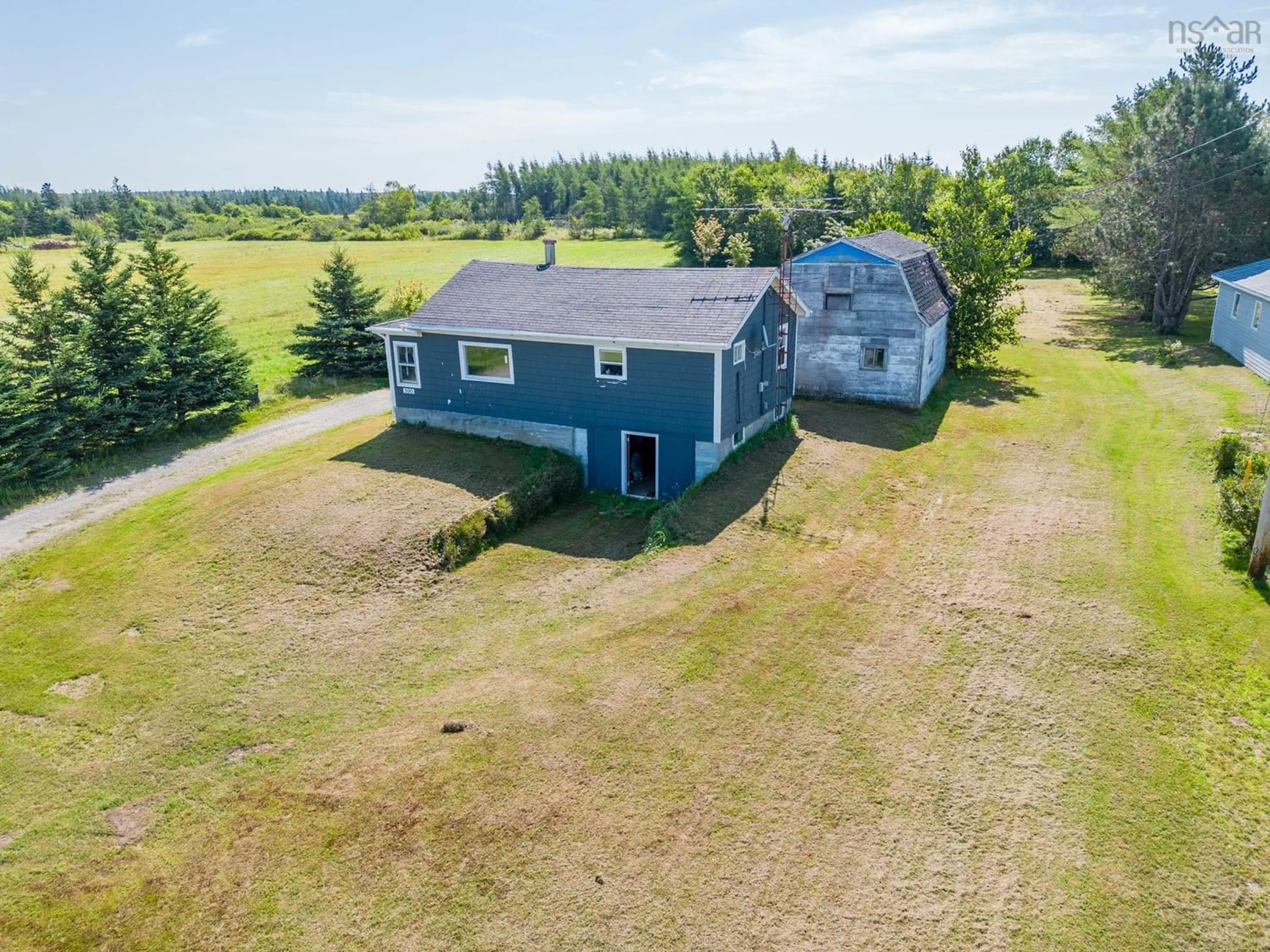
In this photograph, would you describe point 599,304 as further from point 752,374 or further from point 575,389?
point 752,374

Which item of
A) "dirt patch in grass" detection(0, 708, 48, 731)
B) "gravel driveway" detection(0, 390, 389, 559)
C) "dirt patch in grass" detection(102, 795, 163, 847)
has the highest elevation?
"gravel driveway" detection(0, 390, 389, 559)

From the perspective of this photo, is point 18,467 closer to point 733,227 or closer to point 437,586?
point 437,586

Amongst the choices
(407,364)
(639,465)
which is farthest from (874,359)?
(407,364)

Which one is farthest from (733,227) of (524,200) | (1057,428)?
(524,200)

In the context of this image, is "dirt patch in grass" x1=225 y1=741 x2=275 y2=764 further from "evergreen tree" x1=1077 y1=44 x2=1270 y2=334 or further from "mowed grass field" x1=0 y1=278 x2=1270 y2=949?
"evergreen tree" x1=1077 y1=44 x2=1270 y2=334

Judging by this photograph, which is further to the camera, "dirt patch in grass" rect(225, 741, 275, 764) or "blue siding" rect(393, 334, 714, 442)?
"blue siding" rect(393, 334, 714, 442)

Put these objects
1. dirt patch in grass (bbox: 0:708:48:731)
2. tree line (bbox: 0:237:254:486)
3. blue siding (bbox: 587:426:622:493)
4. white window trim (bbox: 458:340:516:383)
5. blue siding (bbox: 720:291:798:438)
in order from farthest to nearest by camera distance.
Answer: white window trim (bbox: 458:340:516:383) → tree line (bbox: 0:237:254:486) → blue siding (bbox: 587:426:622:493) → blue siding (bbox: 720:291:798:438) → dirt patch in grass (bbox: 0:708:48:731)

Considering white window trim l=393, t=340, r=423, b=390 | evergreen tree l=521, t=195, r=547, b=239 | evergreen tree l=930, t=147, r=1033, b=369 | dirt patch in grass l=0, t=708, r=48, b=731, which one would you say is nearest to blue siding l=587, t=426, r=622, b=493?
white window trim l=393, t=340, r=423, b=390

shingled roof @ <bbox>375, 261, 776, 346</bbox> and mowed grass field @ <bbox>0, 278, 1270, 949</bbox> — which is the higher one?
shingled roof @ <bbox>375, 261, 776, 346</bbox>
